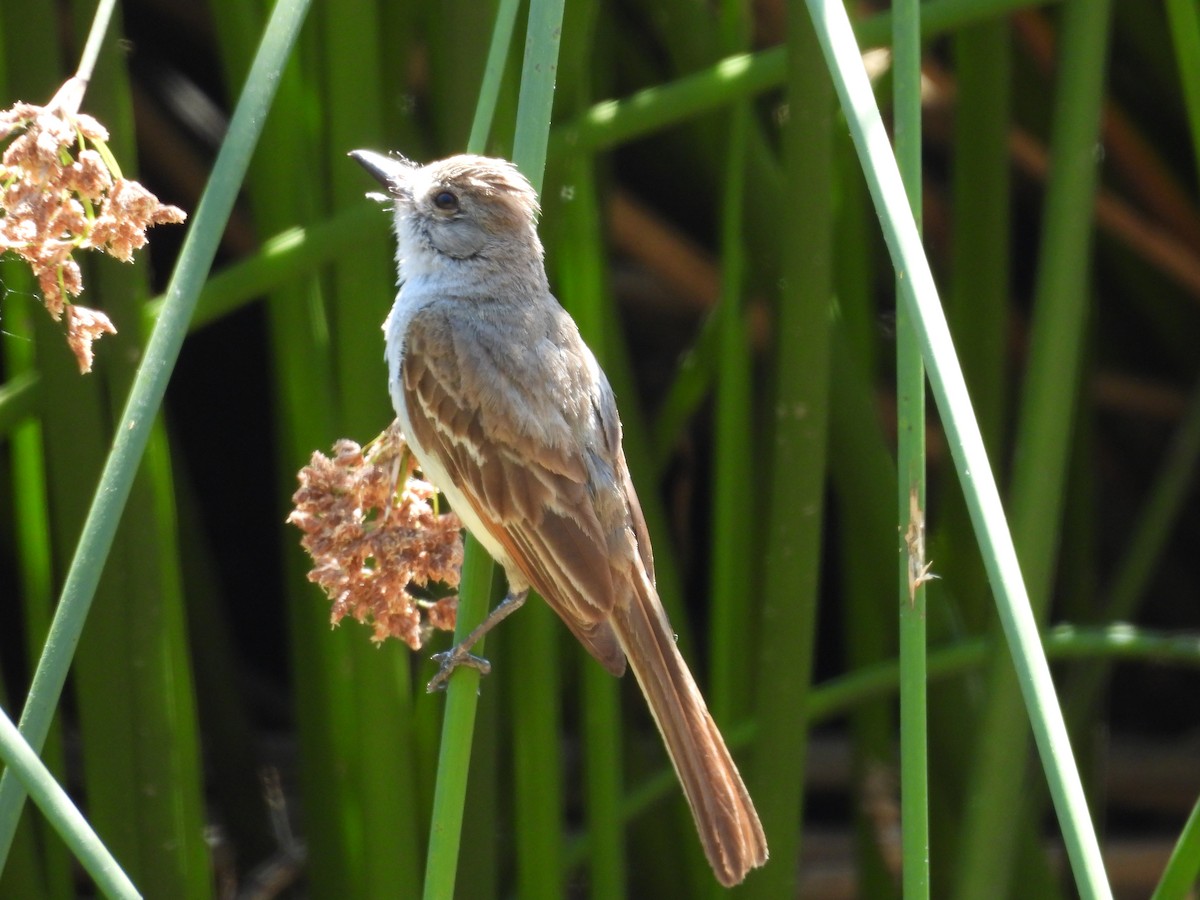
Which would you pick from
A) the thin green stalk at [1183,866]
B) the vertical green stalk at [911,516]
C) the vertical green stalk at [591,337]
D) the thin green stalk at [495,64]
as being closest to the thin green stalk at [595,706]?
the vertical green stalk at [591,337]

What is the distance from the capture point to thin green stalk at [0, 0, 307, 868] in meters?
1.64

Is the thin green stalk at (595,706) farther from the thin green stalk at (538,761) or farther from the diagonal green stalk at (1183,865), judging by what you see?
the diagonal green stalk at (1183,865)

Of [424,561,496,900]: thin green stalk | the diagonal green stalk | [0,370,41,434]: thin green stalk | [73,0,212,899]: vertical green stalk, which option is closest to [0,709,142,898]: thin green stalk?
[424,561,496,900]: thin green stalk

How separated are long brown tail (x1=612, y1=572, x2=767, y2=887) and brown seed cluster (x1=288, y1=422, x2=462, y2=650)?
0.36 m

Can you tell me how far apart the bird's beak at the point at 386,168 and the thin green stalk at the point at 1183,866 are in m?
1.64

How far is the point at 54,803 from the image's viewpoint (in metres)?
1.54

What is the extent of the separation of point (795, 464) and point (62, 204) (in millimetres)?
1461

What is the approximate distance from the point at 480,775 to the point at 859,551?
1.07m

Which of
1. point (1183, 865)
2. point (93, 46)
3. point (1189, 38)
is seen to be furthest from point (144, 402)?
point (1189, 38)

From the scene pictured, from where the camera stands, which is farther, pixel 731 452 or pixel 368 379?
pixel 731 452

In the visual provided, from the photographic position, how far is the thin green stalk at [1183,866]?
207 cm

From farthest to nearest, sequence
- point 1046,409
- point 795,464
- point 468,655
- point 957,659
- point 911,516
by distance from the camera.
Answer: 1. point 957,659
2. point 1046,409
3. point 795,464
4. point 468,655
5. point 911,516

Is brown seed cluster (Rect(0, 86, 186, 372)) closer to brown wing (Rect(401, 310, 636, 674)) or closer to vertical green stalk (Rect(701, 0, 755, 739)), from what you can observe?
brown wing (Rect(401, 310, 636, 674))

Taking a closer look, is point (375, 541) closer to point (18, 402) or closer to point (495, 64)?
point (495, 64)
